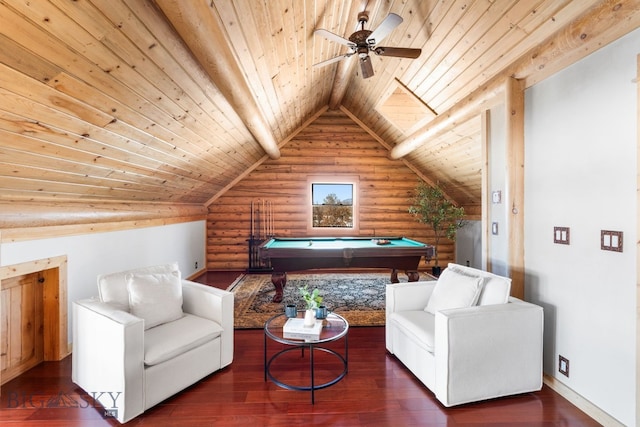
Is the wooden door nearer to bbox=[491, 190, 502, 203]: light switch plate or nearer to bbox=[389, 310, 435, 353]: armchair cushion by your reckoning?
bbox=[389, 310, 435, 353]: armchair cushion

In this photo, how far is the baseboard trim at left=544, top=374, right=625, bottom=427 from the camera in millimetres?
1865

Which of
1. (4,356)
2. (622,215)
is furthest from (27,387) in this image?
(622,215)

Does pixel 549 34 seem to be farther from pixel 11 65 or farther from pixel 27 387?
pixel 27 387

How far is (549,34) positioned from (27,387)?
4619 millimetres

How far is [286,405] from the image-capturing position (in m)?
2.07

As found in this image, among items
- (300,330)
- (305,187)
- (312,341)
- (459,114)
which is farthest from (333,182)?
(312,341)

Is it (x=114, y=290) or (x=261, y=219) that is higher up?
(x=261, y=219)

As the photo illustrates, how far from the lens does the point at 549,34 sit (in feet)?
7.33

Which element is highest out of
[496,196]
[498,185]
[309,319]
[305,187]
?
[305,187]

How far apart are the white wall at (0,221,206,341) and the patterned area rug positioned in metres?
1.18

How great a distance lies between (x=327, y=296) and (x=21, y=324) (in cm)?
322

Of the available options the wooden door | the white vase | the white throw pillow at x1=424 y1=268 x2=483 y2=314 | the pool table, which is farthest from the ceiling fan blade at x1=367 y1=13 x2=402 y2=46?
the wooden door

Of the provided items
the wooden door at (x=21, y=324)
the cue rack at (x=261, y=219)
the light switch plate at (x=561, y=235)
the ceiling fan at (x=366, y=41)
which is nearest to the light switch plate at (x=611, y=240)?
the light switch plate at (x=561, y=235)

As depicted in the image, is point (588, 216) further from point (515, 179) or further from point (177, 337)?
point (177, 337)
